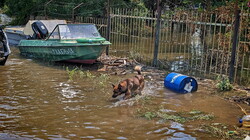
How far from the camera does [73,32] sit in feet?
43.2

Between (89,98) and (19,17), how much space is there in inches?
768

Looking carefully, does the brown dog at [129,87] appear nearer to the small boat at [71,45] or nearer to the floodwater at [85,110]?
the floodwater at [85,110]

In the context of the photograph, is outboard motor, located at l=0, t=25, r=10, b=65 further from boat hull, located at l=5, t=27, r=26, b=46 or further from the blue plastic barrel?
the blue plastic barrel

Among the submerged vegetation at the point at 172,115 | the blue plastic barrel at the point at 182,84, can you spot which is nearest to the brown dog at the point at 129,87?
the submerged vegetation at the point at 172,115

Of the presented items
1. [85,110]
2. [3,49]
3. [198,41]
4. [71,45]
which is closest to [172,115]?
[85,110]

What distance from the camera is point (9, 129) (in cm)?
603

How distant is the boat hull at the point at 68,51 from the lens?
12311 millimetres

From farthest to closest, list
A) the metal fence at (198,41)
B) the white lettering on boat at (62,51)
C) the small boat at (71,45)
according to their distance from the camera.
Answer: the white lettering on boat at (62,51) < the small boat at (71,45) < the metal fence at (198,41)

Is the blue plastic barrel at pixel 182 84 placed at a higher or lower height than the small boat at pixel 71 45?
lower

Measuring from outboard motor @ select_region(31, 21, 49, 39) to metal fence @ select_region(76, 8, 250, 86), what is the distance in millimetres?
2802

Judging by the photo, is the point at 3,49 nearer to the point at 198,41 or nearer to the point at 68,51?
the point at 68,51

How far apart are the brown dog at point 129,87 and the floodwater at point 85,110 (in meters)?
0.25

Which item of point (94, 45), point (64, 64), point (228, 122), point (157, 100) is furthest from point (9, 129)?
point (64, 64)

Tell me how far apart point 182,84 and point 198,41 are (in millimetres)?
6487
